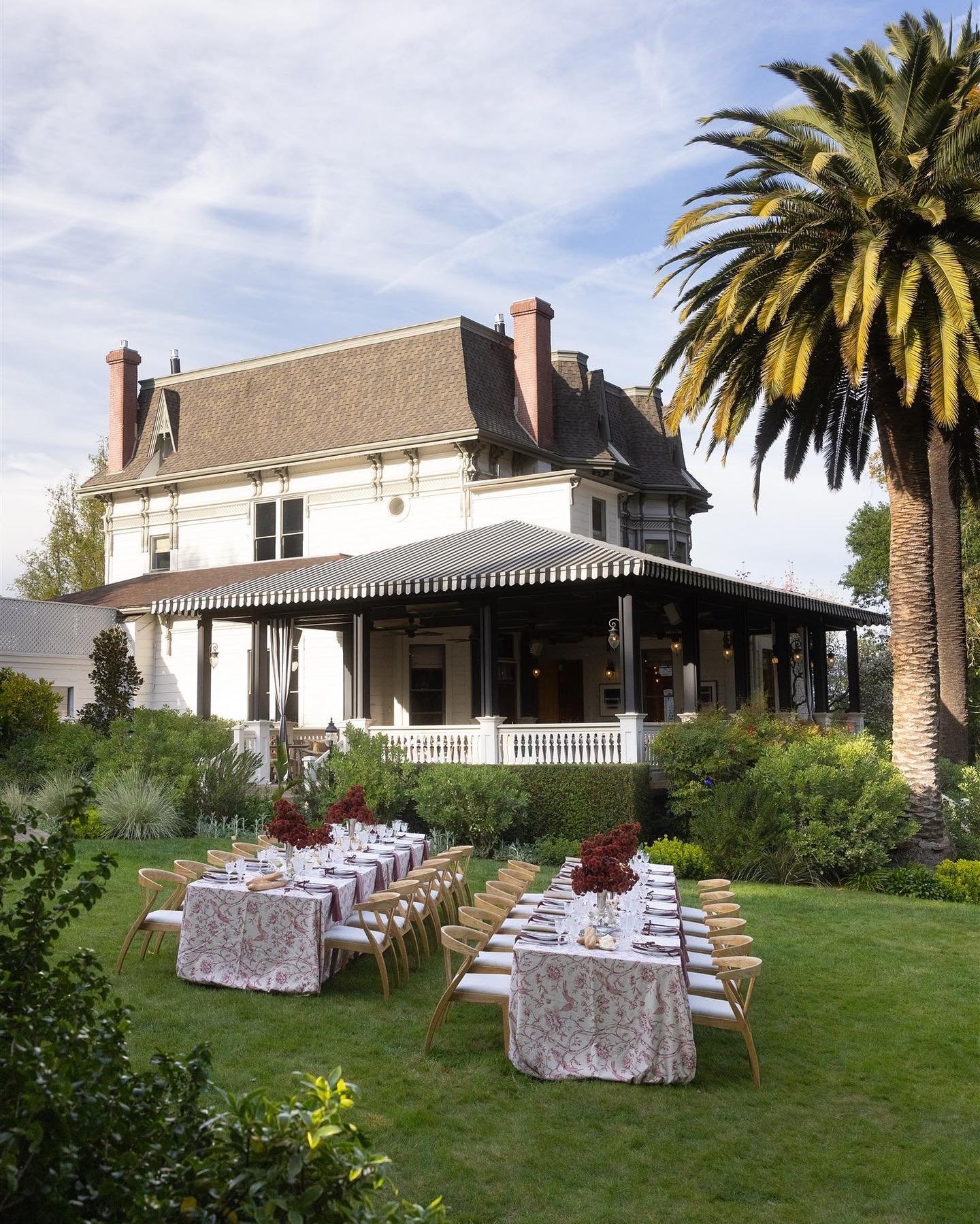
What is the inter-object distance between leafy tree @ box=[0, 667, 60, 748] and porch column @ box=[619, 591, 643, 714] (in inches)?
Result: 426

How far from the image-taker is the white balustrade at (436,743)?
768 inches

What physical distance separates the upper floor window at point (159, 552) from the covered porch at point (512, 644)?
3.95 metres

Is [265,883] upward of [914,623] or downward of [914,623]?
downward

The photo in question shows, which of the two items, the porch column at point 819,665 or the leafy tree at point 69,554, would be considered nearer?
the porch column at point 819,665

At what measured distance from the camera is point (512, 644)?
28.2 m

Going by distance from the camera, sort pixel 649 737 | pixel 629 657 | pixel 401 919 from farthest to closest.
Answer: pixel 629 657, pixel 649 737, pixel 401 919

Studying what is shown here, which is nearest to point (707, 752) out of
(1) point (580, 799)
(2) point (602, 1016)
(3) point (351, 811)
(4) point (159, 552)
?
(1) point (580, 799)

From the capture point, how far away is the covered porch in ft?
62.2

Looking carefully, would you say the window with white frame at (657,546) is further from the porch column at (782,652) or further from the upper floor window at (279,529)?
the upper floor window at (279,529)

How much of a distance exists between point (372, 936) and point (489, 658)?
10916mm

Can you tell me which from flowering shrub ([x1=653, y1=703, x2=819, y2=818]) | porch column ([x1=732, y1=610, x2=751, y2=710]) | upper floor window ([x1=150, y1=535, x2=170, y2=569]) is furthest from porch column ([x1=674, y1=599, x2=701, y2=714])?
upper floor window ([x1=150, y1=535, x2=170, y2=569])

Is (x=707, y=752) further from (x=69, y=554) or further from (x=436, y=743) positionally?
(x=69, y=554)

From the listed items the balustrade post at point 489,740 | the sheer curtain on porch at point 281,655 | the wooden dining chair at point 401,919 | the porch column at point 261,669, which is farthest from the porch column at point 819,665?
the wooden dining chair at point 401,919

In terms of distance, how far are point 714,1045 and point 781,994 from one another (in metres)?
1.71
